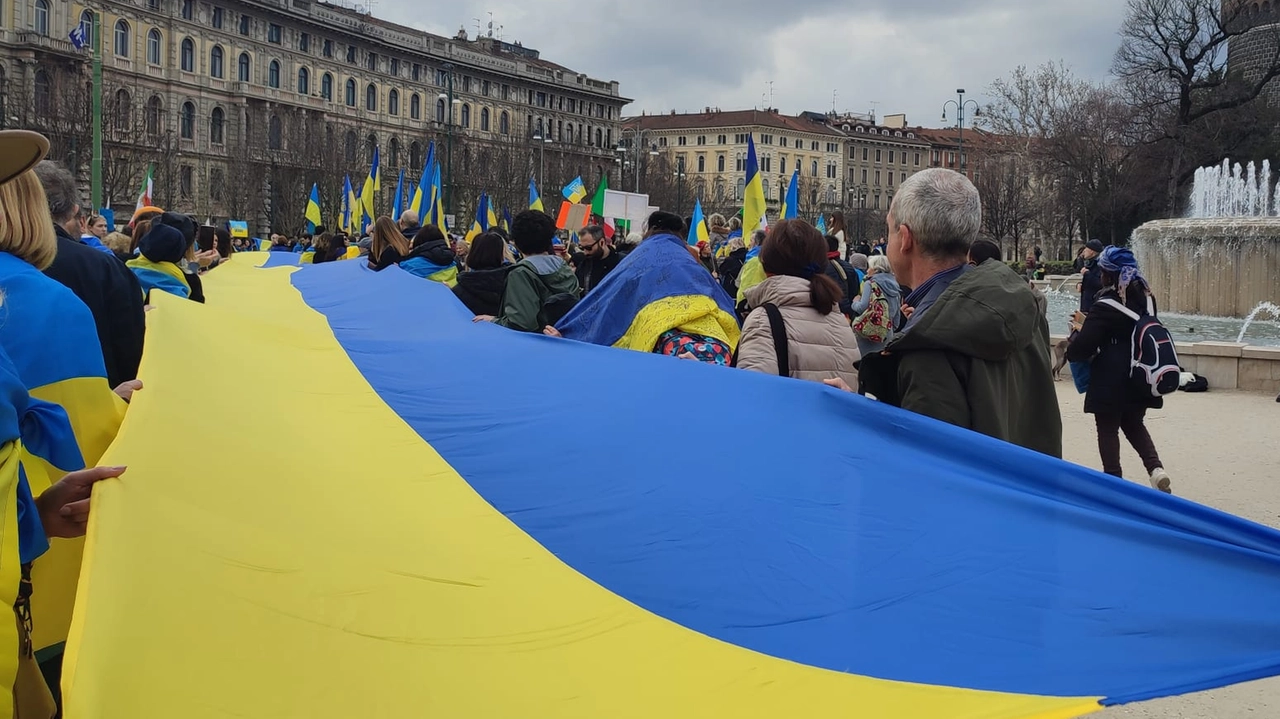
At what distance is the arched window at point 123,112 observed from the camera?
185 ft

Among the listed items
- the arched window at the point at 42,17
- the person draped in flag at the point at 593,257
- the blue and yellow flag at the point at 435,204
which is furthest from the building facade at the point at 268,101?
the person draped in flag at the point at 593,257

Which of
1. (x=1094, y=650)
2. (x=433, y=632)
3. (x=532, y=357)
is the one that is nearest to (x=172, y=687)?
(x=433, y=632)

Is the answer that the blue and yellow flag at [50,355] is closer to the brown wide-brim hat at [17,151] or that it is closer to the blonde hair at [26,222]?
the blonde hair at [26,222]

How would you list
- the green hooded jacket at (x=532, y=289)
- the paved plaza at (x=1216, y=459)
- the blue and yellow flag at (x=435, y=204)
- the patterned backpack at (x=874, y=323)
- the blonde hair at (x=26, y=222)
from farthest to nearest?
the blue and yellow flag at (x=435, y=204), the patterned backpack at (x=874, y=323), the green hooded jacket at (x=532, y=289), the paved plaza at (x=1216, y=459), the blonde hair at (x=26, y=222)

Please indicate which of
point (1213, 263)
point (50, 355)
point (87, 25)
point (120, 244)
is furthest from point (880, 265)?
point (87, 25)

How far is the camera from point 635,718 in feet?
8.39

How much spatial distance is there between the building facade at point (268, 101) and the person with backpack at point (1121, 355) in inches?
1553

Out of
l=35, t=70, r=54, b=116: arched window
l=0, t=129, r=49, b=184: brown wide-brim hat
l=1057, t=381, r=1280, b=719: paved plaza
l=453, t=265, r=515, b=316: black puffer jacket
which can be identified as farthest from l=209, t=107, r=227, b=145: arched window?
l=0, t=129, r=49, b=184: brown wide-brim hat

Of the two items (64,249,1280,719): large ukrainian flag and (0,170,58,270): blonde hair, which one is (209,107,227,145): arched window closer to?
(64,249,1280,719): large ukrainian flag

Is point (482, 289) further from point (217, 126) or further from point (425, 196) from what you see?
point (217, 126)

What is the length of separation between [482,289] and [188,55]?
261 ft

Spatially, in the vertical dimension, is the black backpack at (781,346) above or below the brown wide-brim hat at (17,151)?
below

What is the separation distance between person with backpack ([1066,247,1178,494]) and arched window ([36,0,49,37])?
7156 cm

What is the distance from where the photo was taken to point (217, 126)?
82188 millimetres
